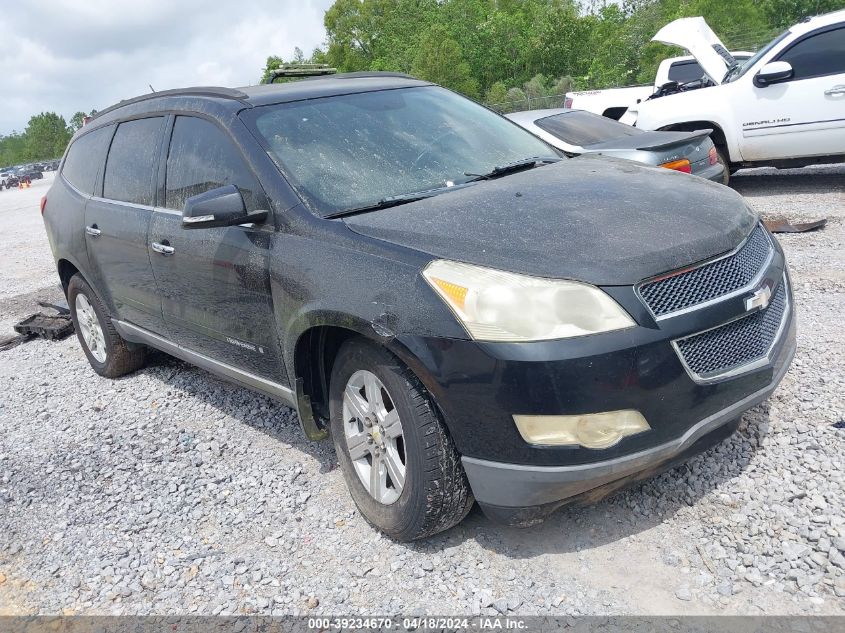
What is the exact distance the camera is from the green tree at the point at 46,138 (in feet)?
381

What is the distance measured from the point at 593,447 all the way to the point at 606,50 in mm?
46689

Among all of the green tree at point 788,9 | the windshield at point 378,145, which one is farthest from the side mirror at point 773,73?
the green tree at point 788,9

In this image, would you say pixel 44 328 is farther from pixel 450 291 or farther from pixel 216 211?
pixel 450 291

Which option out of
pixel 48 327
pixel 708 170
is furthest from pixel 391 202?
pixel 48 327

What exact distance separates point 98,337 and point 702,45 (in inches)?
322

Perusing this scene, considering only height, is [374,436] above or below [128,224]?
below

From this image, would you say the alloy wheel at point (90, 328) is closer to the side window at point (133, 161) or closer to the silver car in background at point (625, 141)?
the side window at point (133, 161)

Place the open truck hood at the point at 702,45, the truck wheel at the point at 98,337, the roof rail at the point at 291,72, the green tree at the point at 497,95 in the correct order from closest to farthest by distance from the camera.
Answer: the roof rail at the point at 291,72 < the truck wheel at the point at 98,337 < the open truck hood at the point at 702,45 < the green tree at the point at 497,95

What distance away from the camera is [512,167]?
12.5ft

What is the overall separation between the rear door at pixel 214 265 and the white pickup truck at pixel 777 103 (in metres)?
7.21

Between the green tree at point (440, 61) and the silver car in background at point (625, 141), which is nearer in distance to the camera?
the silver car in background at point (625, 141)

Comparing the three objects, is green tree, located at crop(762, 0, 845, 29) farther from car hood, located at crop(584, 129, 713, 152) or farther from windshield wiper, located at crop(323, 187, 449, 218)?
windshield wiper, located at crop(323, 187, 449, 218)

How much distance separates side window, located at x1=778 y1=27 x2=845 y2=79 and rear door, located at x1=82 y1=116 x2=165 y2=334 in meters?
7.49

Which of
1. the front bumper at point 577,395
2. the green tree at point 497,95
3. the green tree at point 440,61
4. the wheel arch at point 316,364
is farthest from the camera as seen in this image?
the green tree at point 440,61
